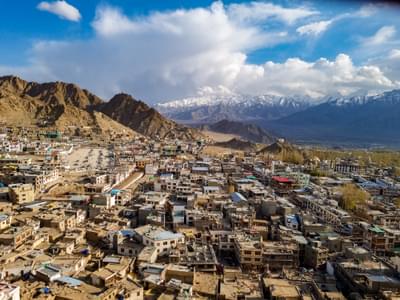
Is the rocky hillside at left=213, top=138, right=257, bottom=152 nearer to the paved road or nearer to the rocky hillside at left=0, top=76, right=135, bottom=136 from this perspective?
the rocky hillside at left=0, top=76, right=135, bottom=136

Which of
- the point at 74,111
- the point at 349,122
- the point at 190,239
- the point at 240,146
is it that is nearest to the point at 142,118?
the point at 74,111

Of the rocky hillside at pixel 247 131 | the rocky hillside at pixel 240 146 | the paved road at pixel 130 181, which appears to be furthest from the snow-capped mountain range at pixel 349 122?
the paved road at pixel 130 181

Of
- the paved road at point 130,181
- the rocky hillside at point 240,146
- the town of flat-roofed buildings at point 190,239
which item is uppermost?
the rocky hillside at point 240,146

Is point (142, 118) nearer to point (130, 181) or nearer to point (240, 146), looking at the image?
point (240, 146)

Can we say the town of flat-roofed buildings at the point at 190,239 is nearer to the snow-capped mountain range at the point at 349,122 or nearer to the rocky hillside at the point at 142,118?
the rocky hillside at the point at 142,118

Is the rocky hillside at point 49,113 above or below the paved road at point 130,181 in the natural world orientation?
above

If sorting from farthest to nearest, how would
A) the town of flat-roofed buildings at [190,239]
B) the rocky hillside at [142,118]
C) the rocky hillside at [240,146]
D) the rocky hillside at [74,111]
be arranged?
the rocky hillside at [142,118], the rocky hillside at [240,146], the rocky hillside at [74,111], the town of flat-roofed buildings at [190,239]

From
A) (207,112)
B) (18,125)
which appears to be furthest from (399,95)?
(18,125)
